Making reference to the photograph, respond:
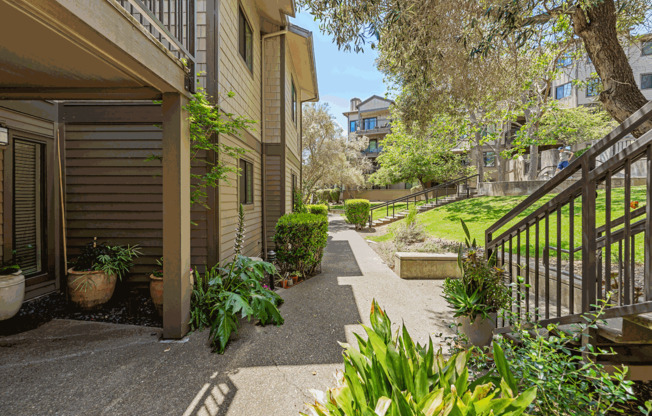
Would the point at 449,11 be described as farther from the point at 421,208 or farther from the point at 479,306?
the point at 421,208

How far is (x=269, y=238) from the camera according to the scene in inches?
315

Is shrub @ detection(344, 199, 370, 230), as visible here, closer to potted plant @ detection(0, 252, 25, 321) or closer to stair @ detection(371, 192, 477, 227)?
stair @ detection(371, 192, 477, 227)

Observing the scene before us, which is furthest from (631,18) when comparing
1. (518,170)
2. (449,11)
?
(518,170)

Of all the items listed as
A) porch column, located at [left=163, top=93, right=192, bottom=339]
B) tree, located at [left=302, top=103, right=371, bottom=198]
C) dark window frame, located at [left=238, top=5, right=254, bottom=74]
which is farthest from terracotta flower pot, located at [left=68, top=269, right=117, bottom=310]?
tree, located at [left=302, top=103, right=371, bottom=198]

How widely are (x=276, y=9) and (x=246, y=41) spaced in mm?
1290

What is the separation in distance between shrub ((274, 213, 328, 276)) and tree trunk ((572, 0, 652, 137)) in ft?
16.7

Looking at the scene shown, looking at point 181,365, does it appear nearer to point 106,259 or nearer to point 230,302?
point 230,302

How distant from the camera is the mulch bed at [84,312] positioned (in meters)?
3.85

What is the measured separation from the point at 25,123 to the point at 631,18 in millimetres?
10586

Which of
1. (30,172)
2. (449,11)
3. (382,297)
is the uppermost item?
(449,11)

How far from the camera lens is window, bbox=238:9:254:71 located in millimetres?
6141

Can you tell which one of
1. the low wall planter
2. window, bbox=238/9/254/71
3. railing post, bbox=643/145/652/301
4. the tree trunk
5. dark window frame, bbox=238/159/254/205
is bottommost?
the low wall planter

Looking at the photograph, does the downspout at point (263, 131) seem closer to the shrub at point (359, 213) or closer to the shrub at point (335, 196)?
the shrub at point (359, 213)

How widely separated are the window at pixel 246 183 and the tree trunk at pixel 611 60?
6258mm
